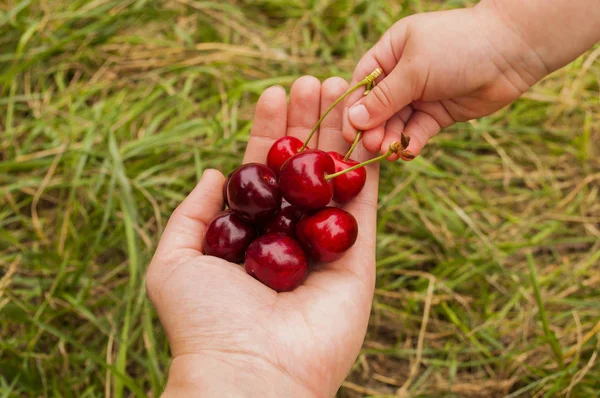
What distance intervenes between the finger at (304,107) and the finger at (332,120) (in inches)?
1.5

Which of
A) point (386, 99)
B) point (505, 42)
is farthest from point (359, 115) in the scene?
point (505, 42)

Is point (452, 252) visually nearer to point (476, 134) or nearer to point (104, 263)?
point (476, 134)

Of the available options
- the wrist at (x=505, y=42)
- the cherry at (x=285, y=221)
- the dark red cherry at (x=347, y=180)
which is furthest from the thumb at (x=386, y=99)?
the cherry at (x=285, y=221)

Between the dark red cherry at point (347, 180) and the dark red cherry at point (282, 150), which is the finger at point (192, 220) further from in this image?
the dark red cherry at point (347, 180)

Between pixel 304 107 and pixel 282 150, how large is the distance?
35 cm

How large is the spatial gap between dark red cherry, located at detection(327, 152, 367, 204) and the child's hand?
146 millimetres

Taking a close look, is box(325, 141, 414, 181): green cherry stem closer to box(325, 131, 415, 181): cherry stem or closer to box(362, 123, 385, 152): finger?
box(325, 131, 415, 181): cherry stem

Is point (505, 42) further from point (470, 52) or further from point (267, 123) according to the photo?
point (267, 123)

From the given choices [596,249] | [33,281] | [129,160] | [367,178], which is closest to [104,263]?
[33,281]

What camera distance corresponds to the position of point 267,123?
307 centimetres

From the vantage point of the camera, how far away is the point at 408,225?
3.68 meters

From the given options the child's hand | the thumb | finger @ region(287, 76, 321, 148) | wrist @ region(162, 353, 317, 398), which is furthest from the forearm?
wrist @ region(162, 353, 317, 398)

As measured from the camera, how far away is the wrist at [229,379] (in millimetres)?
2127

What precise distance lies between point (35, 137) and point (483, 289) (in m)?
3.13
